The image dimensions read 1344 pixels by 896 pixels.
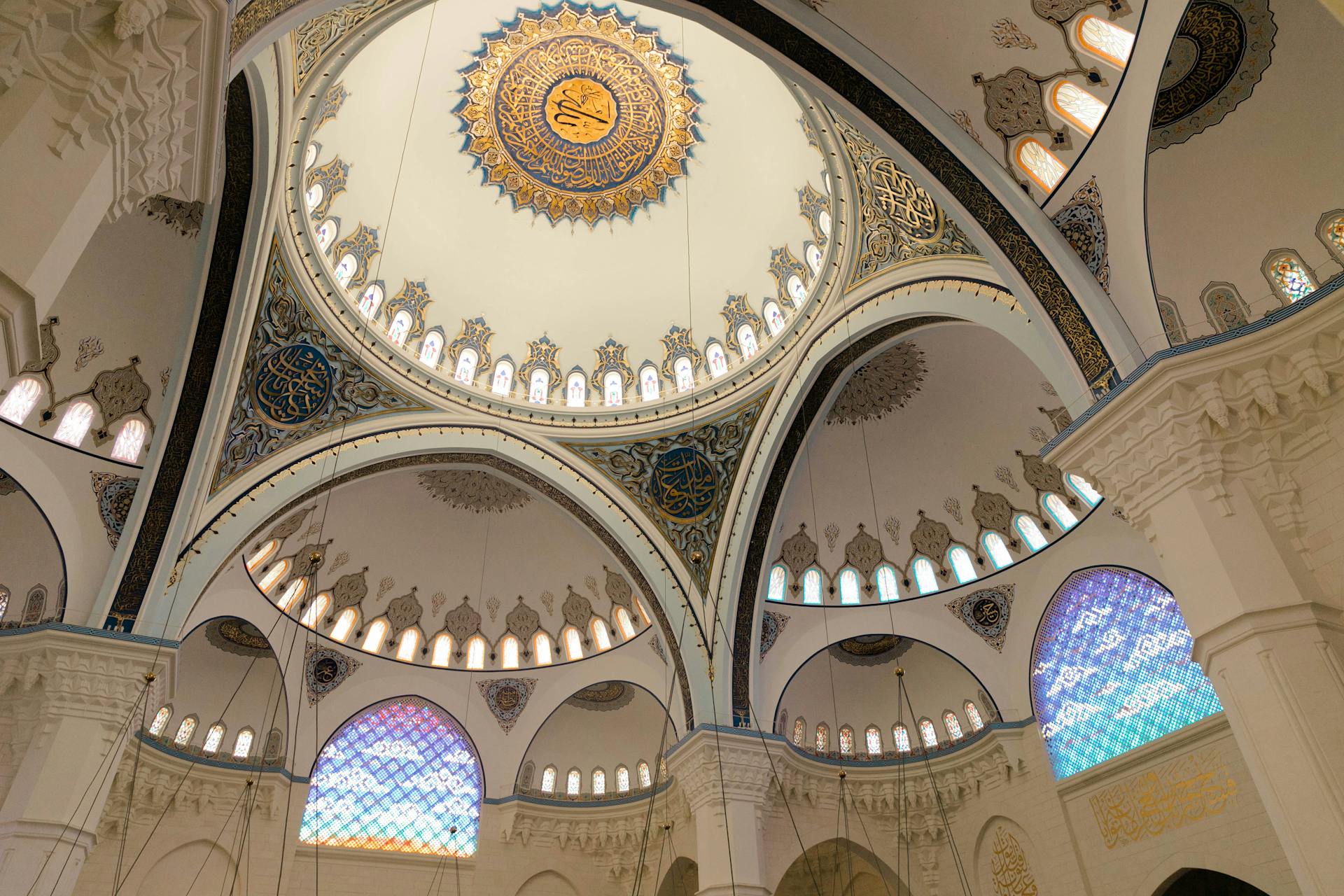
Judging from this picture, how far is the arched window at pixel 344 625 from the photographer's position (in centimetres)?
1497

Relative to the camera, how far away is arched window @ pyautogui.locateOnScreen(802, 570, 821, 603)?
14.4 metres

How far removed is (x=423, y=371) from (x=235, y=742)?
22.1ft

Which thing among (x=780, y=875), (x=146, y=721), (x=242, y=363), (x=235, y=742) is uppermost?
(x=242, y=363)

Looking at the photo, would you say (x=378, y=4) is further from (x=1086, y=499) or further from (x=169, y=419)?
(x=1086, y=499)

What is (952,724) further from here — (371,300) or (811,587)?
(371,300)

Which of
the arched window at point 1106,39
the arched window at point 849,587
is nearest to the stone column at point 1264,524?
the arched window at point 1106,39

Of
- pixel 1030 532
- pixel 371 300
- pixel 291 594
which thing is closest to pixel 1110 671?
pixel 1030 532

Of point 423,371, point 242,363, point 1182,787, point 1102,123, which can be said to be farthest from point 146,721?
point 1182,787

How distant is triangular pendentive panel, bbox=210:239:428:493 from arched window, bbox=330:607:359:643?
14.1 feet

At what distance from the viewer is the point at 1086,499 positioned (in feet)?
40.8

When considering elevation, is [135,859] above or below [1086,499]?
below

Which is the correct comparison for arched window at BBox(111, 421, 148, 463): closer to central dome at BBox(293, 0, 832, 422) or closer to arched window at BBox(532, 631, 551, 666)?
central dome at BBox(293, 0, 832, 422)

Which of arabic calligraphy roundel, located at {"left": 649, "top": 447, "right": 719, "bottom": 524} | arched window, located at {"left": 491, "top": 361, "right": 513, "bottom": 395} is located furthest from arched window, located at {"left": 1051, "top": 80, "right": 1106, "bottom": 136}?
arched window, located at {"left": 491, "top": 361, "right": 513, "bottom": 395}

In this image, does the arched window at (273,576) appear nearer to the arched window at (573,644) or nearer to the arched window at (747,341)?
the arched window at (573,644)
